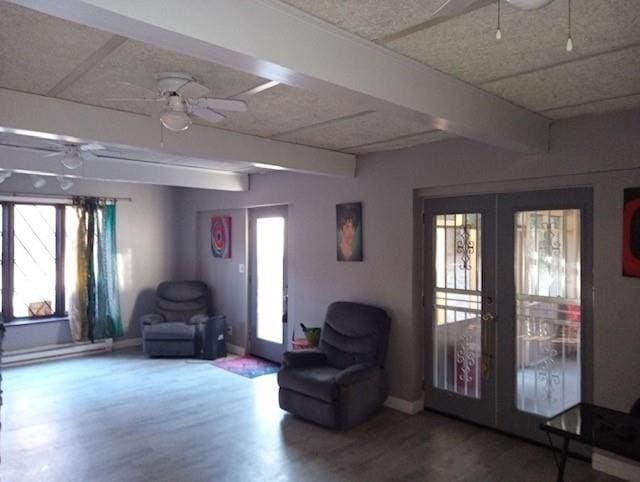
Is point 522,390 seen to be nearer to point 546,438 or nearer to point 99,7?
point 546,438

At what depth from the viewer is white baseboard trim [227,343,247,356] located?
251 inches

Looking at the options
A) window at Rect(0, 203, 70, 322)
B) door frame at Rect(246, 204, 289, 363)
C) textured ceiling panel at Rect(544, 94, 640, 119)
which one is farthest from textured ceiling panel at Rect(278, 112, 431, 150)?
window at Rect(0, 203, 70, 322)

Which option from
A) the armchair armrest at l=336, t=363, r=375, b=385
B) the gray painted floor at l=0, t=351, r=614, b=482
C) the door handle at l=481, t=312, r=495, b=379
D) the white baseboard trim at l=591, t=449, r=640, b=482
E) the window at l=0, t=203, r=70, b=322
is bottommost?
the gray painted floor at l=0, t=351, r=614, b=482

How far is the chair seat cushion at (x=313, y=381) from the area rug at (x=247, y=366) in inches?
55.3

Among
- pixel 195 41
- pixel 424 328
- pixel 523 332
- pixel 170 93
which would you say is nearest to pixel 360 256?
pixel 424 328

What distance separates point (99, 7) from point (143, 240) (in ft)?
20.0

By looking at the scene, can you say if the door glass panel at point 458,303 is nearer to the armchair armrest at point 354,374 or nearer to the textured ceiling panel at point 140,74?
the armchair armrest at point 354,374

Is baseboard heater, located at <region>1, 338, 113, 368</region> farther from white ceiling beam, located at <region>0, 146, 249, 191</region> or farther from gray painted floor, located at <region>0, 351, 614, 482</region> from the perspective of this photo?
white ceiling beam, located at <region>0, 146, 249, 191</region>

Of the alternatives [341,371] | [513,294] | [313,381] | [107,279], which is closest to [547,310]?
[513,294]

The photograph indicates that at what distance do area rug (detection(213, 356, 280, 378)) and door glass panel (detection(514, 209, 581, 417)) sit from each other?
9.56 feet

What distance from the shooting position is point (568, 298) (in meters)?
3.50

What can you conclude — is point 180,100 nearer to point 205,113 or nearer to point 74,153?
point 205,113

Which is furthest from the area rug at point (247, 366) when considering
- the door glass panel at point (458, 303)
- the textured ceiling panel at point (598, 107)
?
the textured ceiling panel at point (598, 107)

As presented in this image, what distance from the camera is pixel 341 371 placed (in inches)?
163
